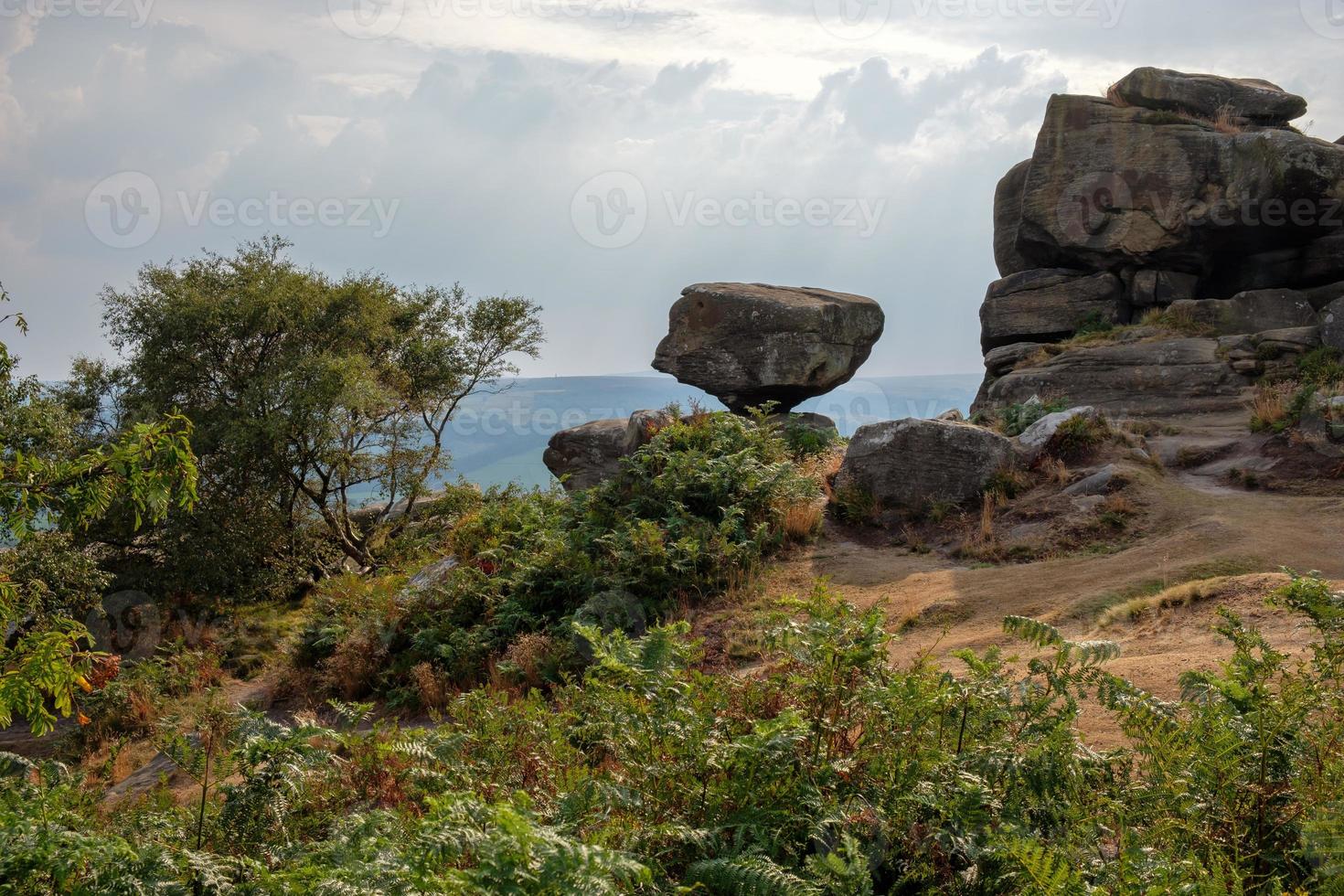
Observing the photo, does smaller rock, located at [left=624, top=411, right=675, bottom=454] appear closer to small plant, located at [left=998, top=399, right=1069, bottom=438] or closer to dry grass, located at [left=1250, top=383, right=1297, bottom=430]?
small plant, located at [left=998, top=399, right=1069, bottom=438]

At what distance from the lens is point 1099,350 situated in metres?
21.9

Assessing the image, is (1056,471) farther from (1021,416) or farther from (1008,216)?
(1008,216)

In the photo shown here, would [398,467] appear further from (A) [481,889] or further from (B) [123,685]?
(A) [481,889]

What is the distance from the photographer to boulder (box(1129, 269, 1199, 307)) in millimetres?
26125

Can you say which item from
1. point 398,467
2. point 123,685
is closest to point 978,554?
point 123,685

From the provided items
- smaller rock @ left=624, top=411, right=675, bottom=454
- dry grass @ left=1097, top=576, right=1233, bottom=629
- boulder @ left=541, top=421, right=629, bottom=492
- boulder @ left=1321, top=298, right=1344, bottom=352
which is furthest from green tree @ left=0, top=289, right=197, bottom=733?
boulder @ left=1321, top=298, right=1344, bottom=352

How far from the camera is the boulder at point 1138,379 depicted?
19.4m

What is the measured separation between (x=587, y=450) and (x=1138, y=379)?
471 inches


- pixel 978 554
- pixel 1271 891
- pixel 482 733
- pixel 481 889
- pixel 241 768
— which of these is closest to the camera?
pixel 481 889

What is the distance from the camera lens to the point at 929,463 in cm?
1327

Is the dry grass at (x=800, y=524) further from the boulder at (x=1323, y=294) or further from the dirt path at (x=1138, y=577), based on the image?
the boulder at (x=1323, y=294)

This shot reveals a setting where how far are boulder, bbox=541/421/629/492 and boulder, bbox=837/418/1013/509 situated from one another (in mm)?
7725

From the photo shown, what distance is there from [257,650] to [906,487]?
11732 millimetres

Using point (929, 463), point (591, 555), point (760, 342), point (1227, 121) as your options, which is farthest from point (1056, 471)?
point (1227, 121)
